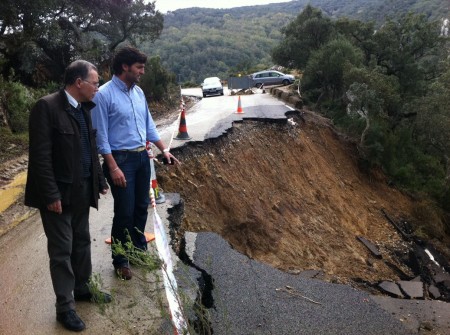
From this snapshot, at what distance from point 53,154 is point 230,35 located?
100 m

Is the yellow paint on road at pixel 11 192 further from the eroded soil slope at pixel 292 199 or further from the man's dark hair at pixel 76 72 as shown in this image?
the man's dark hair at pixel 76 72

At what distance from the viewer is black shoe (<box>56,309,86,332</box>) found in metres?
3.23

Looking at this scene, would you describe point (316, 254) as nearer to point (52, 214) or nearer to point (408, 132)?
point (52, 214)

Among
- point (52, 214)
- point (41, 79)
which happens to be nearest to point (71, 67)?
point (52, 214)

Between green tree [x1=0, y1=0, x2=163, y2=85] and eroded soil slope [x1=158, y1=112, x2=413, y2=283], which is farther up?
green tree [x1=0, y1=0, x2=163, y2=85]

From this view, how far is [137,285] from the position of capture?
154 inches

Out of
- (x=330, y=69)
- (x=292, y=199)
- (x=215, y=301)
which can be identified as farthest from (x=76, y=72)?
(x=330, y=69)

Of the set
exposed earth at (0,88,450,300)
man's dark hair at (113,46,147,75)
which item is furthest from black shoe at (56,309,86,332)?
exposed earth at (0,88,450,300)

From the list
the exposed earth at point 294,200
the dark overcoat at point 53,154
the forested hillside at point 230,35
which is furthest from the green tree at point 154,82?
the forested hillside at point 230,35

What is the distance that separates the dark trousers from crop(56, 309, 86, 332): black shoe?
4 centimetres

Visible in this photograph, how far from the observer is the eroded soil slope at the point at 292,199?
813 centimetres

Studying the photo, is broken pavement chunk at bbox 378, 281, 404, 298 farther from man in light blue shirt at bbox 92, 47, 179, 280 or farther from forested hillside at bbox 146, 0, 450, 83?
forested hillside at bbox 146, 0, 450, 83

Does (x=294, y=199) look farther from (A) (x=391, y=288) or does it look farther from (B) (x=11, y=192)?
(B) (x=11, y=192)

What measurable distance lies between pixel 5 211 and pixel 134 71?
3.60m
